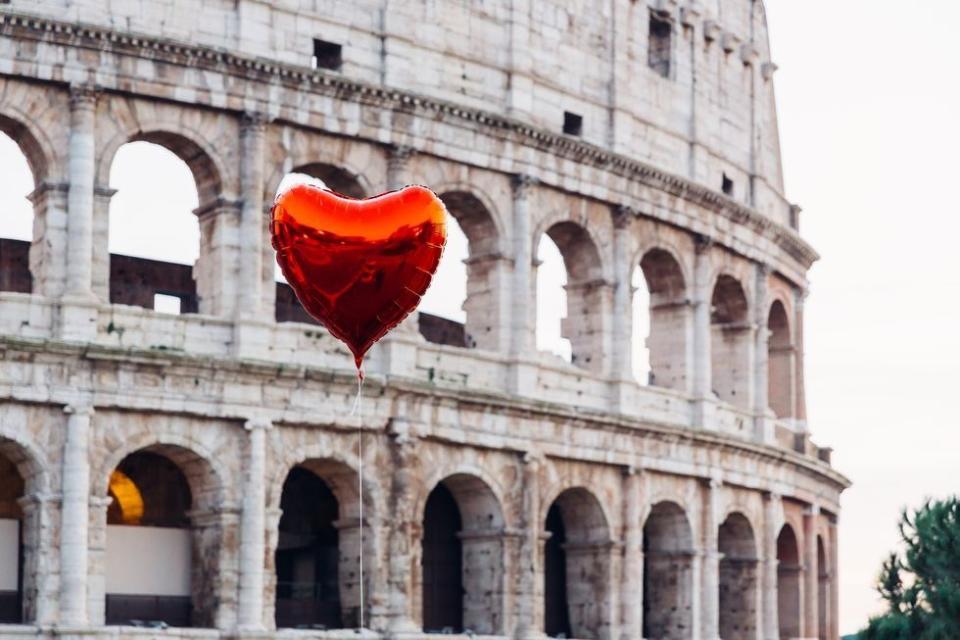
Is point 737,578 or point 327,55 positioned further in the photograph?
point 737,578

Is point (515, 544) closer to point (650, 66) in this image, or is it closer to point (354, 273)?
point (650, 66)

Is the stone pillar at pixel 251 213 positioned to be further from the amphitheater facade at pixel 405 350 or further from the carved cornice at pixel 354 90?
the carved cornice at pixel 354 90

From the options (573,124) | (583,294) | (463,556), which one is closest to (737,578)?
(583,294)

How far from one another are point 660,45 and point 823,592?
39.8 ft

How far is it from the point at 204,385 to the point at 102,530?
8.40 ft

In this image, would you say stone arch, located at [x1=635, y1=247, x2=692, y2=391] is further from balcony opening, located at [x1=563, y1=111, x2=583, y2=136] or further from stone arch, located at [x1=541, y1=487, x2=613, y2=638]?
stone arch, located at [x1=541, y1=487, x2=613, y2=638]

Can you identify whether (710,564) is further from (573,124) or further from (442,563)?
(573,124)

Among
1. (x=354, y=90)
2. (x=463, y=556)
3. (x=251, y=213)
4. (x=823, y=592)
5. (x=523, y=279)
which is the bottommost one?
(x=823, y=592)

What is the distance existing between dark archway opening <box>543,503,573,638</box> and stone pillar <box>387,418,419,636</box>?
4.80 m

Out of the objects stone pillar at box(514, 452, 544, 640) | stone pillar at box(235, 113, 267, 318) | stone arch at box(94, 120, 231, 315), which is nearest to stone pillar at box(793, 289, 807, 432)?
stone pillar at box(514, 452, 544, 640)

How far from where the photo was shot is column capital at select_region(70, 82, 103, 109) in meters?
36.8

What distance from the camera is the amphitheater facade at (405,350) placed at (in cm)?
3653

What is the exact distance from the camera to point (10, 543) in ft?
122

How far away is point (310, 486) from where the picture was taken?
40844 mm
